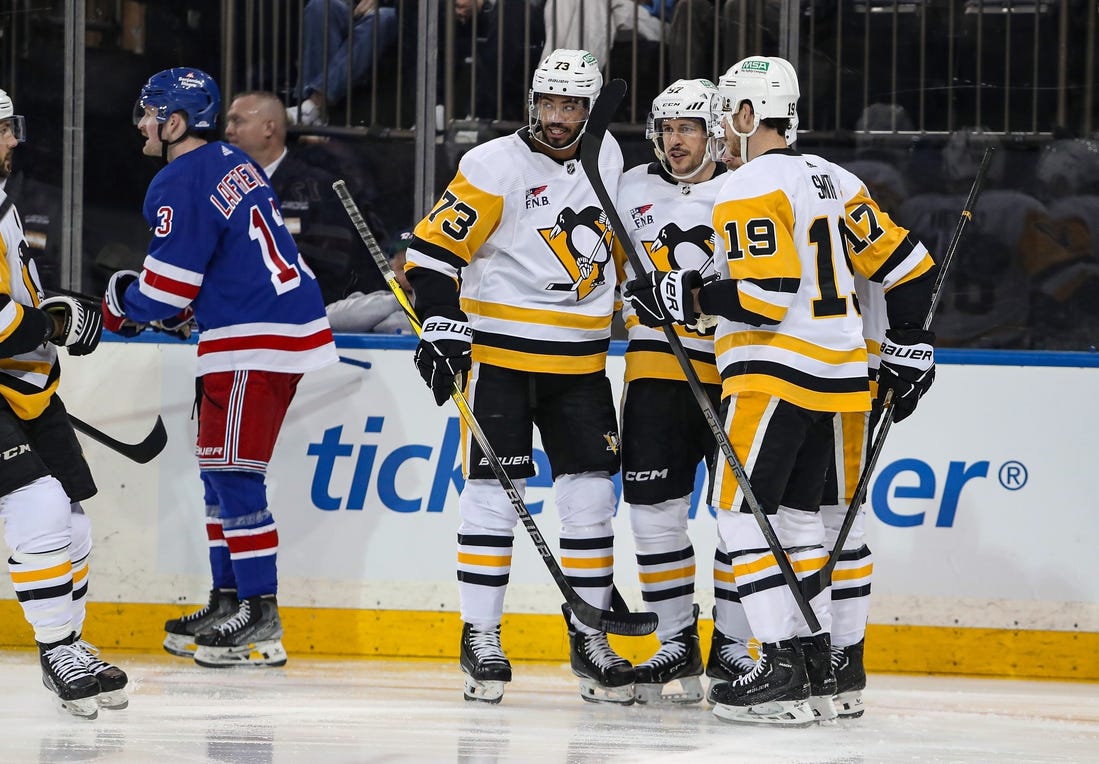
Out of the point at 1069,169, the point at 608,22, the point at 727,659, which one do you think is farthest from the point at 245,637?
the point at 1069,169

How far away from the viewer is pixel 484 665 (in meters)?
3.36

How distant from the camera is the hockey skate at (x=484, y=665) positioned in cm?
336

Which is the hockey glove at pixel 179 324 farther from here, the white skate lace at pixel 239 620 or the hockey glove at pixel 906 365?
the hockey glove at pixel 906 365

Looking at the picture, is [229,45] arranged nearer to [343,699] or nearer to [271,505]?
[271,505]

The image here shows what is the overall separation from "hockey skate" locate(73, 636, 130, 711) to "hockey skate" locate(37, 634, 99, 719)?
0.02 m

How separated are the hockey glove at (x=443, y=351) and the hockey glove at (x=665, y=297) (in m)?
0.36

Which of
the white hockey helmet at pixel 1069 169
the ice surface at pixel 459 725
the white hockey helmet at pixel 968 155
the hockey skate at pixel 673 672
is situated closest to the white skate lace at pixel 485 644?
the ice surface at pixel 459 725

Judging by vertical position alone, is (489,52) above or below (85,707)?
above

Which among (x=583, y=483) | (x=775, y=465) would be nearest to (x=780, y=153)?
(x=775, y=465)

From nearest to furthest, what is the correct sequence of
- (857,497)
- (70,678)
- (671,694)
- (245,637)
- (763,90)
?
(70,678)
(763,90)
(857,497)
(671,694)
(245,637)

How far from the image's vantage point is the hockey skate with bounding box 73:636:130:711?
10.2 ft

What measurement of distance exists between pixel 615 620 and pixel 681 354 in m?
0.59

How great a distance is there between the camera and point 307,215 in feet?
15.8

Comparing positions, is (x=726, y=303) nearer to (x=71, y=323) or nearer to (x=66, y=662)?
(x=71, y=323)
